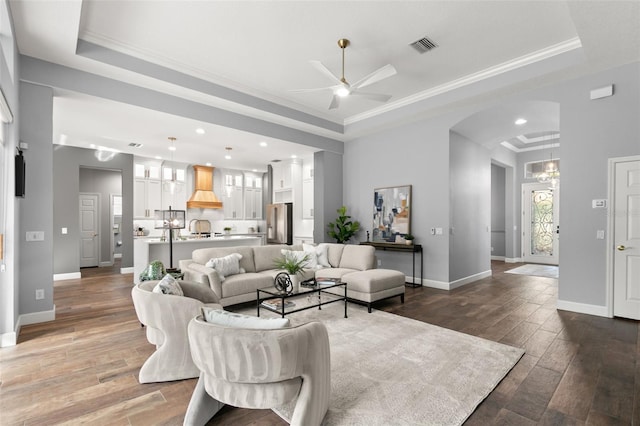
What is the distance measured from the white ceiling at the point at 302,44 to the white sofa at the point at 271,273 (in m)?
2.33

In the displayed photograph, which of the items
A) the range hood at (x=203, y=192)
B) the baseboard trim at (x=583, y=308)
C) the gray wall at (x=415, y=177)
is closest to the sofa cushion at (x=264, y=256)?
the gray wall at (x=415, y=177)

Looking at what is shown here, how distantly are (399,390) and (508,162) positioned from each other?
8.76m

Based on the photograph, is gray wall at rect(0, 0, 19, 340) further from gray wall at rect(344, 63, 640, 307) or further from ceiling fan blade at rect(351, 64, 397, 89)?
gray wall at rect(344, 63, 640, 307)

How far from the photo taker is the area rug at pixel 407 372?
2.08 metres

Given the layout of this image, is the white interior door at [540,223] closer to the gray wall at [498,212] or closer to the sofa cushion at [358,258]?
the gray wall at [498,212]

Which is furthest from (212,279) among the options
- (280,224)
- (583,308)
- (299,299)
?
(583,308)

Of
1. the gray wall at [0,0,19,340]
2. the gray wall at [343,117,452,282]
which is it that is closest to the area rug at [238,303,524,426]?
the gray wall at [343,117,452,282]

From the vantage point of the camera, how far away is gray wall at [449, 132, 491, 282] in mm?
5986

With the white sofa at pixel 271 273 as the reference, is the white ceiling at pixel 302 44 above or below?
above

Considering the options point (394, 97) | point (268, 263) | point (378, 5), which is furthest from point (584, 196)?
point (268, 263)

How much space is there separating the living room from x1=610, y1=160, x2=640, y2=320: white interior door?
0.09 metres

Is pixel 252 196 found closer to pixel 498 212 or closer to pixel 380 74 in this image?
pixel 380 74

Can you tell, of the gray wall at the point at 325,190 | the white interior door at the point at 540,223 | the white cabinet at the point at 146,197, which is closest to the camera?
the gray wall at the point at 325,190

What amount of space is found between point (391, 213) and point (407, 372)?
4.30m
